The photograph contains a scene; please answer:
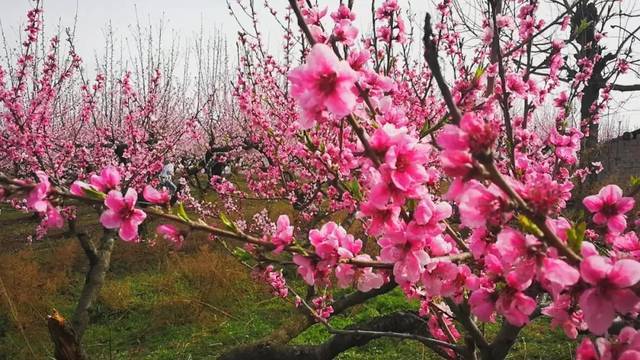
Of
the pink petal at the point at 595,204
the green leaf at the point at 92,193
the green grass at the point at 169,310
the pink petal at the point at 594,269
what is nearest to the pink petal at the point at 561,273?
the pink petal at the point at 594,269

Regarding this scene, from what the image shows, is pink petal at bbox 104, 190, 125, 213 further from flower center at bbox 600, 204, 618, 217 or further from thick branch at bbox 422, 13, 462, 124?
flower center at bbox 600, 204, 618, 217

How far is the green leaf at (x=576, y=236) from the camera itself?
3.23 feet

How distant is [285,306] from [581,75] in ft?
16.0

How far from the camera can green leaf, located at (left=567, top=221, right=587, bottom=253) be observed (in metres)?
0.99

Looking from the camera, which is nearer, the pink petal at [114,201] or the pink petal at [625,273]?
the pink petal at [625,273]

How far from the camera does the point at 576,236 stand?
3.25 feet

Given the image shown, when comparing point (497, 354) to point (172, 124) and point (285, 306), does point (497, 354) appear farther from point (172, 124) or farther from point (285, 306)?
point (172, 124)

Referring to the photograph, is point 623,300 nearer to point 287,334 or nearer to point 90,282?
point 287,334

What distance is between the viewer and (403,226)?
1283 millimetres

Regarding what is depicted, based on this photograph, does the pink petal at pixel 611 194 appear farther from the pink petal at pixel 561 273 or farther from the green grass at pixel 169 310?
the green grass at pixel 169 310

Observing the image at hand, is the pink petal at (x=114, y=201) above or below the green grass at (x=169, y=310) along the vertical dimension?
above

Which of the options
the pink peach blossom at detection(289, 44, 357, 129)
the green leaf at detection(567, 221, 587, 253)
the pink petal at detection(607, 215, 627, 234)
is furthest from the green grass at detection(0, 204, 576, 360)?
the green leaf at detection(567, 221, 587, 253)

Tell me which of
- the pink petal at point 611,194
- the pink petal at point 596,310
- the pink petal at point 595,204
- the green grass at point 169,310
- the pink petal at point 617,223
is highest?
the pink petal at point 611,194

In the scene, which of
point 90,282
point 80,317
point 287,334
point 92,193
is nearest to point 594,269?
point 92,193
